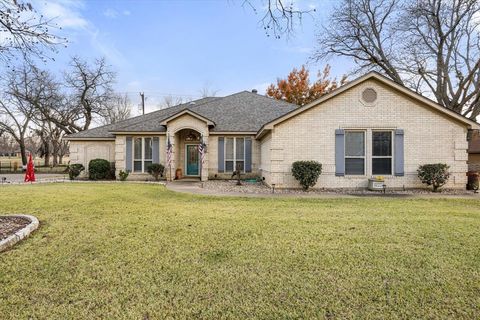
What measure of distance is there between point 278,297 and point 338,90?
1071cm

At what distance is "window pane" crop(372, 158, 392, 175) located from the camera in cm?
1208

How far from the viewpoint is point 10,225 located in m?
5.56

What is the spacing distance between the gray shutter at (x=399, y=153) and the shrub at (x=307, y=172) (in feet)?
11.3

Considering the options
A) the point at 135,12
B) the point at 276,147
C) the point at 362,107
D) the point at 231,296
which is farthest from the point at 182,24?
the point at 231,296

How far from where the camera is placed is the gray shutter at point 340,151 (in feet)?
39.5

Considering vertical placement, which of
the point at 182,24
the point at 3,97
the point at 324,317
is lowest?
the point at 324,317

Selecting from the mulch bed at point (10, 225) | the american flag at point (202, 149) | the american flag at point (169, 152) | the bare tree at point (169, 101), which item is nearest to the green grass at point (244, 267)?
the mulch bed at point (10, 225)

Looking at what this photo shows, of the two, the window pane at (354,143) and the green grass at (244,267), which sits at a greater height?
the window pane at (354,143)

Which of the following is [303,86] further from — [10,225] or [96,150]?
[10,225]

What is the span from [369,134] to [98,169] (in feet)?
50.2

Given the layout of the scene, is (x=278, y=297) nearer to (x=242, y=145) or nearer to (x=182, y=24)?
(x=182, y=24)

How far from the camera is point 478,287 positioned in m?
3.24

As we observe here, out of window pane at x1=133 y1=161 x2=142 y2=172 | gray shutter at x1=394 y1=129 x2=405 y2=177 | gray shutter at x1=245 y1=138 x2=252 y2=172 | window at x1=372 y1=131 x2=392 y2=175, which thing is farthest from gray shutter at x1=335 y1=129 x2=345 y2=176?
window pane at x1=133 y1=161 x2=142 y2=172

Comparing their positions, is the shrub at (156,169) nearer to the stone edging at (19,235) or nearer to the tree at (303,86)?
the stone edging at (19,235)
